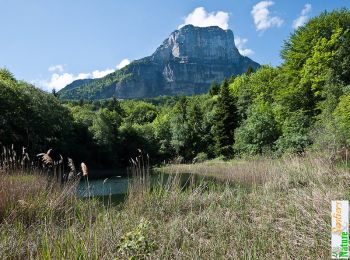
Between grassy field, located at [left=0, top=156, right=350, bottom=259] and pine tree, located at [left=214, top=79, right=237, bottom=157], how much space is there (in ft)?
92.1

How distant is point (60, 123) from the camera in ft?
90.4

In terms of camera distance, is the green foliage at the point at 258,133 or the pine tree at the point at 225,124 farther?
the pine tree at the point at 225,124

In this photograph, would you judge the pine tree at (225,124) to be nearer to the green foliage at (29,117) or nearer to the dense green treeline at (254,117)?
the dense green treeline at (254,117)

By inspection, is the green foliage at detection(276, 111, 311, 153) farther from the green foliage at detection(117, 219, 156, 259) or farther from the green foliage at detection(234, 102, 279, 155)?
the green foliage at detection(117, 219, 156, 259)

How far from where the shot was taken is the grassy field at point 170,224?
3322 mm

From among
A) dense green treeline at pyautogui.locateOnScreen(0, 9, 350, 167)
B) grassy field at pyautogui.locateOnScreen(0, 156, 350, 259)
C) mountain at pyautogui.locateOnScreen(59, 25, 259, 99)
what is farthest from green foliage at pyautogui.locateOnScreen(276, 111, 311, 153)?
mountain at pyautogui.locateOnScreen(59, 25, 259, 99)

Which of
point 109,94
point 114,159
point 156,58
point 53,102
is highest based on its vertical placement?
point 156,58

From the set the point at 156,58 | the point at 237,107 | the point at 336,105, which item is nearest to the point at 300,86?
the point at 336,105

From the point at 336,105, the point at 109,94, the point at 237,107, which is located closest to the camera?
the point at 336,105

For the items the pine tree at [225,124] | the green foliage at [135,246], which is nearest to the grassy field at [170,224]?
the green foliage at [135,246]

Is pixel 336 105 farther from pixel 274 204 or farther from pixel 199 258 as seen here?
pixel 199 258

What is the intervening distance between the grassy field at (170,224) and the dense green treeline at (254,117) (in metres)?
9.99

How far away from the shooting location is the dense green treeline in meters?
22.3

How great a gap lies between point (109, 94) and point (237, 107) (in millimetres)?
128292
